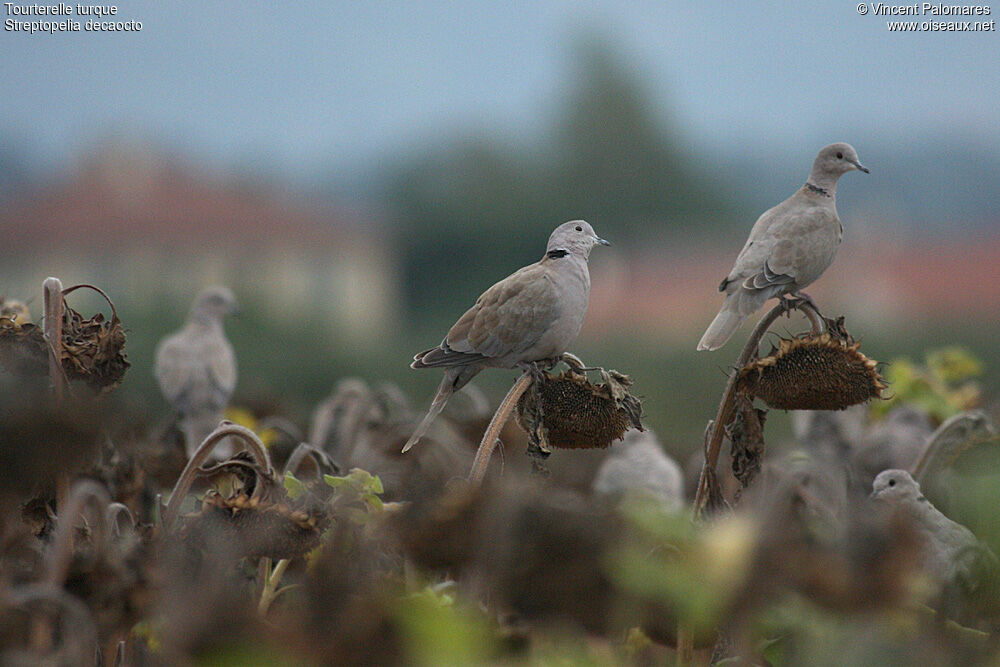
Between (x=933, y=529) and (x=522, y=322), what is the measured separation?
3.79 ft

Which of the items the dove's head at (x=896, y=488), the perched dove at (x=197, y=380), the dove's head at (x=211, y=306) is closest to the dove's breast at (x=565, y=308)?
the dove's head at (x=896, y=488)

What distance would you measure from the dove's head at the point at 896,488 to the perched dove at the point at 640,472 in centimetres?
138

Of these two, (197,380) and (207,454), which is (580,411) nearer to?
(207,454)

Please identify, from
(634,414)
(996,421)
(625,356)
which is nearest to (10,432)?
(634,414)

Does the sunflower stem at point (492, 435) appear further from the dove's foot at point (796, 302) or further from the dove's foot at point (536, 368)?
the dove's foot at point (796, 302)

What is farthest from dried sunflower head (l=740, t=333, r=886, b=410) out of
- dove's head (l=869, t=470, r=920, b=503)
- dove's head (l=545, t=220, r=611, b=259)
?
dove's head (l=545, t=220, r=611, b=259)

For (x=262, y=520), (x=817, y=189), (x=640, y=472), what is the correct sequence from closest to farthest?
(x=262, y=520) → (x=817, y=189) → (x=640, y=472)

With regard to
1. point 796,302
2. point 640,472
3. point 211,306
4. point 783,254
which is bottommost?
point 640,472

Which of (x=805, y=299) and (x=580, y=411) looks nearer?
(x=580, y=411)

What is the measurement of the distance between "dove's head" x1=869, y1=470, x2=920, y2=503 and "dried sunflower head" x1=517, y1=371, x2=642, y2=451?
748 mm

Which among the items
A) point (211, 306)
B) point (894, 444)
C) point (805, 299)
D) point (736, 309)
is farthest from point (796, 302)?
point (211, 306)

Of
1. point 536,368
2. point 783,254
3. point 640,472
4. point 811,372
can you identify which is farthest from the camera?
point 640,472

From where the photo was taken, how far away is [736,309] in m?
3.09

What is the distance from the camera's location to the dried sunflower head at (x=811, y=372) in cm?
234
